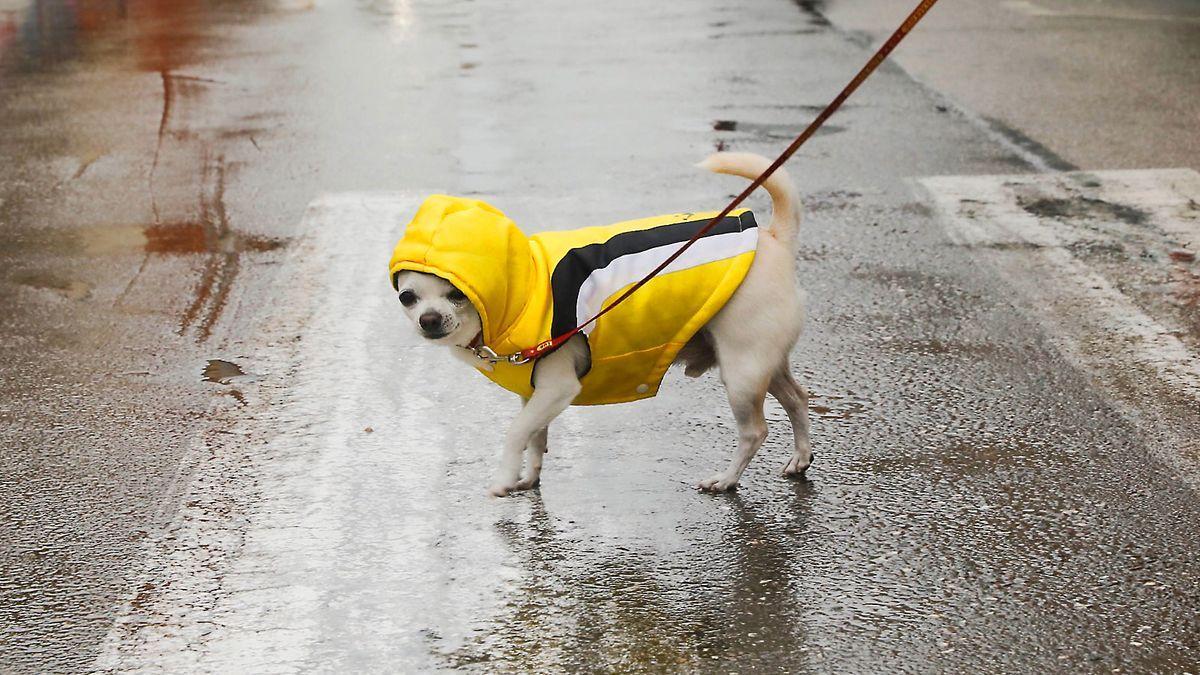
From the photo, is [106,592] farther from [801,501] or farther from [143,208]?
[143,208]


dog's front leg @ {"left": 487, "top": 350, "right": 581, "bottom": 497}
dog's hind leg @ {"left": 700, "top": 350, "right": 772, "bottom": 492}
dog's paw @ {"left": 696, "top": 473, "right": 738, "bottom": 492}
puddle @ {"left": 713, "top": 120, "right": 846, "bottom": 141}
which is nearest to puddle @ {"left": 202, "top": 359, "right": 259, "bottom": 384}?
dog's front leg @ {"left": 487, "top": 350, "right": 581, "bottom": 497}

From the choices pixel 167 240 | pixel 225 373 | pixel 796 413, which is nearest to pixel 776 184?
pixel 796 413

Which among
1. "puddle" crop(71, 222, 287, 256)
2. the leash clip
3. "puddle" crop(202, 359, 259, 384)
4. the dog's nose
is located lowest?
"puddle" crop(71, 222, 287, 256)

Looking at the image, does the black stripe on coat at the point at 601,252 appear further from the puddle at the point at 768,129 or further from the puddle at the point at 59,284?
the puddle at the point at 768,129

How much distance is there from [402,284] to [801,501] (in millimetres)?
1511

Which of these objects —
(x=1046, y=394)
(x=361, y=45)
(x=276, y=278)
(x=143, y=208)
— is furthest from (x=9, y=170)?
(x=1046, y=394)

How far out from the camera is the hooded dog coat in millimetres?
4309

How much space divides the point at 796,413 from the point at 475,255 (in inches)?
53.3

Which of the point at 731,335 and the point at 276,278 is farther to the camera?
the point at 276,278

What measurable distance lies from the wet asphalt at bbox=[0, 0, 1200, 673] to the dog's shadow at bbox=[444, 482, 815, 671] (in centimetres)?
1

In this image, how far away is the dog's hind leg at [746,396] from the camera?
4.60 metres

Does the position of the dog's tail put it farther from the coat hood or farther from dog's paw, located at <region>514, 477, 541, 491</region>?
dog's paw, located at <region>514, 477, 541, 491</region>

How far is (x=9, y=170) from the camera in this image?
933 cm

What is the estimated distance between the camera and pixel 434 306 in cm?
425
